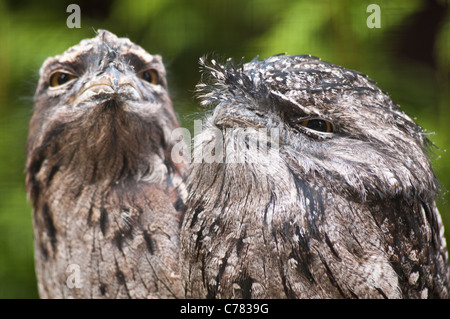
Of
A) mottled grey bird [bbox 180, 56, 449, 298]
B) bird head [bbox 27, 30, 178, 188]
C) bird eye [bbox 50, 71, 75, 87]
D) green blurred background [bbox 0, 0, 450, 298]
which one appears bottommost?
mottled grey bird [bbox 180, 56, 449, 298]

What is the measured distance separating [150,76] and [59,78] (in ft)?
1.21

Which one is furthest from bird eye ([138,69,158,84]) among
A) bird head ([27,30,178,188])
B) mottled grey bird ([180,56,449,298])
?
mottled grey bird ([180,56,449,298])

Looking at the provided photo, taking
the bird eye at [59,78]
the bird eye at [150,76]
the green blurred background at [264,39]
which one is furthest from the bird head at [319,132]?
the bird eye at [59,78]

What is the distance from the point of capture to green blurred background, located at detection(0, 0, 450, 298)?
215 centimetres

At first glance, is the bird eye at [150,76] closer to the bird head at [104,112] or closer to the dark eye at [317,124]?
the bird head at [104,112]

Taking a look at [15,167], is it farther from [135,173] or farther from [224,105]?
[224,105]

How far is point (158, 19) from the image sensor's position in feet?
7.91

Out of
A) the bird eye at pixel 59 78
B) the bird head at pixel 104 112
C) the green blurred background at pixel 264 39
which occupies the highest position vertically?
the green blurred background at pixel 264 39

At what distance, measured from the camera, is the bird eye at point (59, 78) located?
6.73 ft

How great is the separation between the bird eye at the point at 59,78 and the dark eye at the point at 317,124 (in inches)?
41.8

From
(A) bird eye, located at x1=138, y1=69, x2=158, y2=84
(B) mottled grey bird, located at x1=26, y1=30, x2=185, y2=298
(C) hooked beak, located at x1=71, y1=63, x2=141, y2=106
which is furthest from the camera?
(A) bird eye, located at x1=138, y1=69, x2=158, y2=84

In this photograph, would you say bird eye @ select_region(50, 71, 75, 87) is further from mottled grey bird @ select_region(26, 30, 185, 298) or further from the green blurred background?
the green blurred background

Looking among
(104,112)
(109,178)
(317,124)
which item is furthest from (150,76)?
(317,124)

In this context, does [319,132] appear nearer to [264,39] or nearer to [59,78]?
[264,39]
